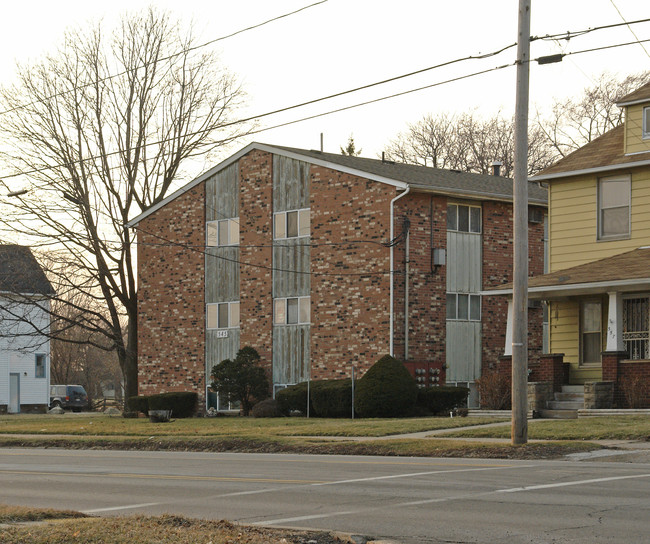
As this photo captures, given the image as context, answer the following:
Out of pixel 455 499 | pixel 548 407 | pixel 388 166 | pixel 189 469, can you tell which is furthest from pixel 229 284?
pixel 455 499

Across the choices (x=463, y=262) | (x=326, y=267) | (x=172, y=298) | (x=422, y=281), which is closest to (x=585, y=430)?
(x=422, y=281)

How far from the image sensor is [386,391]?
32406 mm

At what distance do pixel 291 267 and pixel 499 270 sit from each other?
24.1ft

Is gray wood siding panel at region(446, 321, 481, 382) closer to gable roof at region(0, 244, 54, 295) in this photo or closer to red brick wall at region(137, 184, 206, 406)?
red brick wall at region(137, 184, 206, 406)

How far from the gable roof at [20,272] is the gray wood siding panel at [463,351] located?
1630 centimetres

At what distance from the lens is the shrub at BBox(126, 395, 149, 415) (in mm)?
41375

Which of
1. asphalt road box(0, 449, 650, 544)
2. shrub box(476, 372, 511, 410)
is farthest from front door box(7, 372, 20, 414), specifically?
asphalt road box(0, 449, 650, 544)

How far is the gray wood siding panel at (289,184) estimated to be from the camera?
38188 mm

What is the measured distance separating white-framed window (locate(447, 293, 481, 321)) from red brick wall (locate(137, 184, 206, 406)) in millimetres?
10110

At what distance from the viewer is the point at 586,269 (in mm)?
29484

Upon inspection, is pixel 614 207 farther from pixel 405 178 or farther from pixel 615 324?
pixel 405 178

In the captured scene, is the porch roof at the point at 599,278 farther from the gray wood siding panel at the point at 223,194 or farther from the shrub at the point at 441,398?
the gray wood siding panel at the point at 223,194

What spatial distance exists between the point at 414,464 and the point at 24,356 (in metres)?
51.6

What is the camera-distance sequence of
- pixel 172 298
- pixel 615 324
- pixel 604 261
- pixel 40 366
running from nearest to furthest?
pixel 615 324
pixel 604 261
pixel 172 298
pixel 40 366
